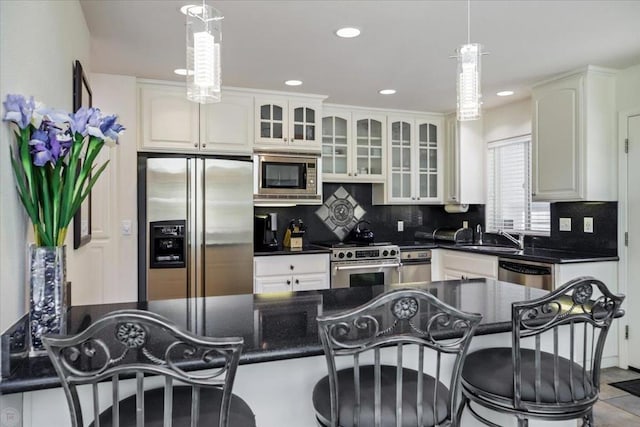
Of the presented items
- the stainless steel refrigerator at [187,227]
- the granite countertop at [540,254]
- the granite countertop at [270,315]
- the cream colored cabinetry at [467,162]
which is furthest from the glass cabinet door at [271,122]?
the granite countertop at [270,315]

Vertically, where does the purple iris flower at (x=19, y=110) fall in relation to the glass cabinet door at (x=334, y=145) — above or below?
below

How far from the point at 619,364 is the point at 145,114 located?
441 cm

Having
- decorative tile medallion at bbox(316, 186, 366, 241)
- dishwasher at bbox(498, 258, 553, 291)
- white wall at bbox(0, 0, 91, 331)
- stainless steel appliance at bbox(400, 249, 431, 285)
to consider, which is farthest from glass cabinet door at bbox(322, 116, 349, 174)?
white wall at bbox(0, 0, 91, 331)

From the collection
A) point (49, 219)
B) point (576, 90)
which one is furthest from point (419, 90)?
point (49, 219)

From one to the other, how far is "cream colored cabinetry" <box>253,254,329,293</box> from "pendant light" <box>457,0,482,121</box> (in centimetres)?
251

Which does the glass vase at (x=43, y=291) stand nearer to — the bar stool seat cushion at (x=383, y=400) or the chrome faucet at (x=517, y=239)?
the bar stool seat cushion at (x=383, y=400)

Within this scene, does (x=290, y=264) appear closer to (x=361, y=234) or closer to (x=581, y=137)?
(x=361, y=234)

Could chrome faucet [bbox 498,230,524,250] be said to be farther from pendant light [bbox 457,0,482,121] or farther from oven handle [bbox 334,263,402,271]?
pendant light [bbox 457,0,482,121]

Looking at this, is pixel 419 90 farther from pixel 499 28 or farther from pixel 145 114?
pixel 145 114

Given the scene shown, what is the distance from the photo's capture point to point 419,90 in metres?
4.16

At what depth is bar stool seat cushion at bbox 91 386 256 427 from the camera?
46.4 inches

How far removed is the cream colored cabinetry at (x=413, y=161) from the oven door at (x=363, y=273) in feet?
2.68

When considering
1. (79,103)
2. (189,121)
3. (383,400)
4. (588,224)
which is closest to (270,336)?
(383,400)

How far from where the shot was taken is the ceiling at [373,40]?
8.03 ft
